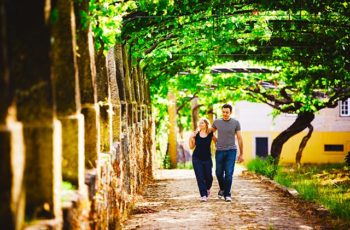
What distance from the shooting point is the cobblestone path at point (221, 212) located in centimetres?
1046

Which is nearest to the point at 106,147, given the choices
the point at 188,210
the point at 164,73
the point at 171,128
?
the point at 188,210

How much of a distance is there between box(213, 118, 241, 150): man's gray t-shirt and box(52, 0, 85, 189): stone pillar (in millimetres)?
6747

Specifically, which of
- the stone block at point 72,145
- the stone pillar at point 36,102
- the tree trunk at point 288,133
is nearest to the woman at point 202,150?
the stone block at point 72,145

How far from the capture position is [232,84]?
90.9 feet

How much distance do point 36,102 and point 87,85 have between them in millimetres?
2831

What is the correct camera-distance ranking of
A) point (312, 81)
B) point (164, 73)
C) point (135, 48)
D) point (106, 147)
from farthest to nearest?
point (164, 73), point (312, 81), point (135, 48), point (106, 147)

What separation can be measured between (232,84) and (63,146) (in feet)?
70.8

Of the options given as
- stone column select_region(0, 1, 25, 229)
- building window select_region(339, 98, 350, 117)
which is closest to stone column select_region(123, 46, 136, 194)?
stone column select_region(0, 1, 25, 229)

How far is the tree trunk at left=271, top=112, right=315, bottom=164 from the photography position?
27.2 meters

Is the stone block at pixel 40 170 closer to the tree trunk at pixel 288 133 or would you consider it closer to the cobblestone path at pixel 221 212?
the cobblestone path at pixel 221 212

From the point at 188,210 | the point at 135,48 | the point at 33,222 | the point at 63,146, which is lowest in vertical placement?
the point at 188,210

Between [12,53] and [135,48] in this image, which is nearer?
[12,53]

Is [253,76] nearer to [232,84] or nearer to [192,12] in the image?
[232,84]

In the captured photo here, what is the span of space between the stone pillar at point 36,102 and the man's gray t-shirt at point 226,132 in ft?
26.2
